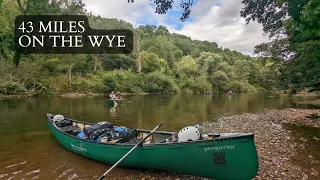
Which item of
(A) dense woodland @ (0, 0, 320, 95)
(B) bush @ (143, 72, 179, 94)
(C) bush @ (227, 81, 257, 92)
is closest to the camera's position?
(A) dense woodland @ (0, 0, 320, 95)

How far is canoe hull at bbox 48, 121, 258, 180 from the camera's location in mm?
5282

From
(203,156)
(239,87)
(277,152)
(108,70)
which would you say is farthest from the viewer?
(239,87)

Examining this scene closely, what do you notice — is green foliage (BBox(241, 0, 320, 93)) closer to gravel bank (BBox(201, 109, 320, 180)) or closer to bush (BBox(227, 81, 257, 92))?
gravel bank (BBox(201, 109, 320, 180))

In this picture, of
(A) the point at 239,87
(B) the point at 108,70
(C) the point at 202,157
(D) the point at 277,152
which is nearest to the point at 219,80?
(A) the point at 239,87

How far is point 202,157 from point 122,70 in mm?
49205

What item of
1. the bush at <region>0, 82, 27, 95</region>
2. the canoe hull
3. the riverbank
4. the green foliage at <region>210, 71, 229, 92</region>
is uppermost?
the green foliage at <region>210, 71, 229, 92</region>

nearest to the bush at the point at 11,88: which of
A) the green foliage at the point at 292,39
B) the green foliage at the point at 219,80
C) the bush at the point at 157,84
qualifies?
the bush at the point at 157,84

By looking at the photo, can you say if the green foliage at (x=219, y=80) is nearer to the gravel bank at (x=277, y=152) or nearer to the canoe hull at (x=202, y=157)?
the gravel bank at (x=277, y=152)

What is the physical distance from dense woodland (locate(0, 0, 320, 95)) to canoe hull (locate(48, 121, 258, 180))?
9.95 metres

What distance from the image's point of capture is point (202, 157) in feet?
18.5

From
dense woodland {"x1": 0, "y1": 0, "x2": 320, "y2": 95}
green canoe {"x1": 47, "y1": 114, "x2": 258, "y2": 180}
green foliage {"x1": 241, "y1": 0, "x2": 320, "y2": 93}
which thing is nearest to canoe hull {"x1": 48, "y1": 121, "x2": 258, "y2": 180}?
green canoe {"x1": 47, "y1": 114, "x2": 258, "y2": 180}

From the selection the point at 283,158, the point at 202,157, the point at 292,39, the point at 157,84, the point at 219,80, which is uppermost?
the point at 292,39

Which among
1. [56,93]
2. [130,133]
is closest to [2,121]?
[130,133]

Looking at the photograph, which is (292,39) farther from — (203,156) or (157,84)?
(157,84)
